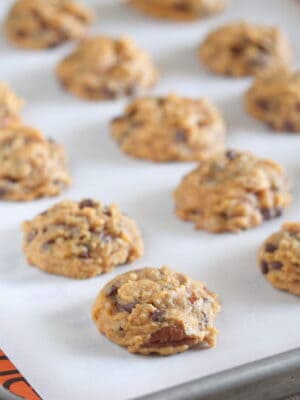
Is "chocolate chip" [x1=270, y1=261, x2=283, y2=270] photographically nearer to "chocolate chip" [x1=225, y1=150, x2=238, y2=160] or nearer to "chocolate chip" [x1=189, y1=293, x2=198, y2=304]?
"chocolate chip" [x1=189, y1=293, x2=198, y2=304]

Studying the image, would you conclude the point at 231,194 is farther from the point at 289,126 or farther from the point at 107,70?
the point at 107,70

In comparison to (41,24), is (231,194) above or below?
below

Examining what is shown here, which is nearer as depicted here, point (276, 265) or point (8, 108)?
point (276, 265)


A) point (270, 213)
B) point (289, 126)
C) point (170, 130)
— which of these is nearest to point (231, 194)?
point (270, 213)

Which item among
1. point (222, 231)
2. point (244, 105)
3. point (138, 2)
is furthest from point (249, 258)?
point (138, 2)

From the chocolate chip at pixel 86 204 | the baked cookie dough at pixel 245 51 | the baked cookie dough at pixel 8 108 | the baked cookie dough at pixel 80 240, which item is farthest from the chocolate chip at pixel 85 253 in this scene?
the baked cookie dough at pixel 245 51

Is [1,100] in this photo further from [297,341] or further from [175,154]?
[297,341]

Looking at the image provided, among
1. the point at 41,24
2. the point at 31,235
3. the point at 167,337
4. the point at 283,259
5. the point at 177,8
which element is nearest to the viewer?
the point at 167,337
